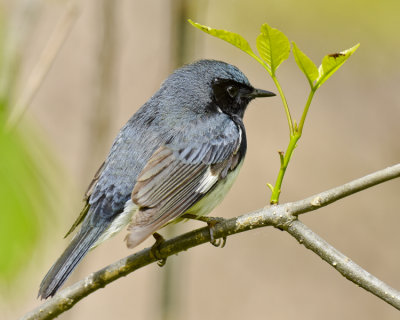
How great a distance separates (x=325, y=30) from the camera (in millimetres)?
4395

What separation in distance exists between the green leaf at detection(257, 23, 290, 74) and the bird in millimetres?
1071

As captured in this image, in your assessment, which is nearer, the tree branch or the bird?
the tree branch

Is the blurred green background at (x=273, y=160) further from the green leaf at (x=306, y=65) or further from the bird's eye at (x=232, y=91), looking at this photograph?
the green leaf at (x=306, y=65)

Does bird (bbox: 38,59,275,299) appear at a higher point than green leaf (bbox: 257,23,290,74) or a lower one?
lower

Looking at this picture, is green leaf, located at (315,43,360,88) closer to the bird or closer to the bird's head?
the bird

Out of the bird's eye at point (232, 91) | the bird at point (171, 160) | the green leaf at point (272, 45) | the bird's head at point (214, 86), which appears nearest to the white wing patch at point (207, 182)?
the bird at point (171, 160)

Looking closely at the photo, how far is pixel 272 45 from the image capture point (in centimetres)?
211

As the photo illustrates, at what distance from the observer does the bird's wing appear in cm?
309

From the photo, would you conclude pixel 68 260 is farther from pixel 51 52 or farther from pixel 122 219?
pixel 51 52

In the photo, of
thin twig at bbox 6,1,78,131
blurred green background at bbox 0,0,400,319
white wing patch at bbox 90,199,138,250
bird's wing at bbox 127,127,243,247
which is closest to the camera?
thin twig at bbox 6,1,78,131

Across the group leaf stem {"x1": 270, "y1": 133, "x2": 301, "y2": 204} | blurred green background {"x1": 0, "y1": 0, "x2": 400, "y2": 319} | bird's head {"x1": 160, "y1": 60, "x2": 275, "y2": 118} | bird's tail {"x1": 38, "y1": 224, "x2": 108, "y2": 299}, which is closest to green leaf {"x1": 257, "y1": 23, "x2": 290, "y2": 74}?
leaf stem {"x1": 270, "y1": 133, "x2": 301, "y2": 204}

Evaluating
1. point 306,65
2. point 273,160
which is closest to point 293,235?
point 306,65

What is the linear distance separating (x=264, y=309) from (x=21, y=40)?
16.3 feet

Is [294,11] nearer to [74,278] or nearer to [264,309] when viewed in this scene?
[74,278]
